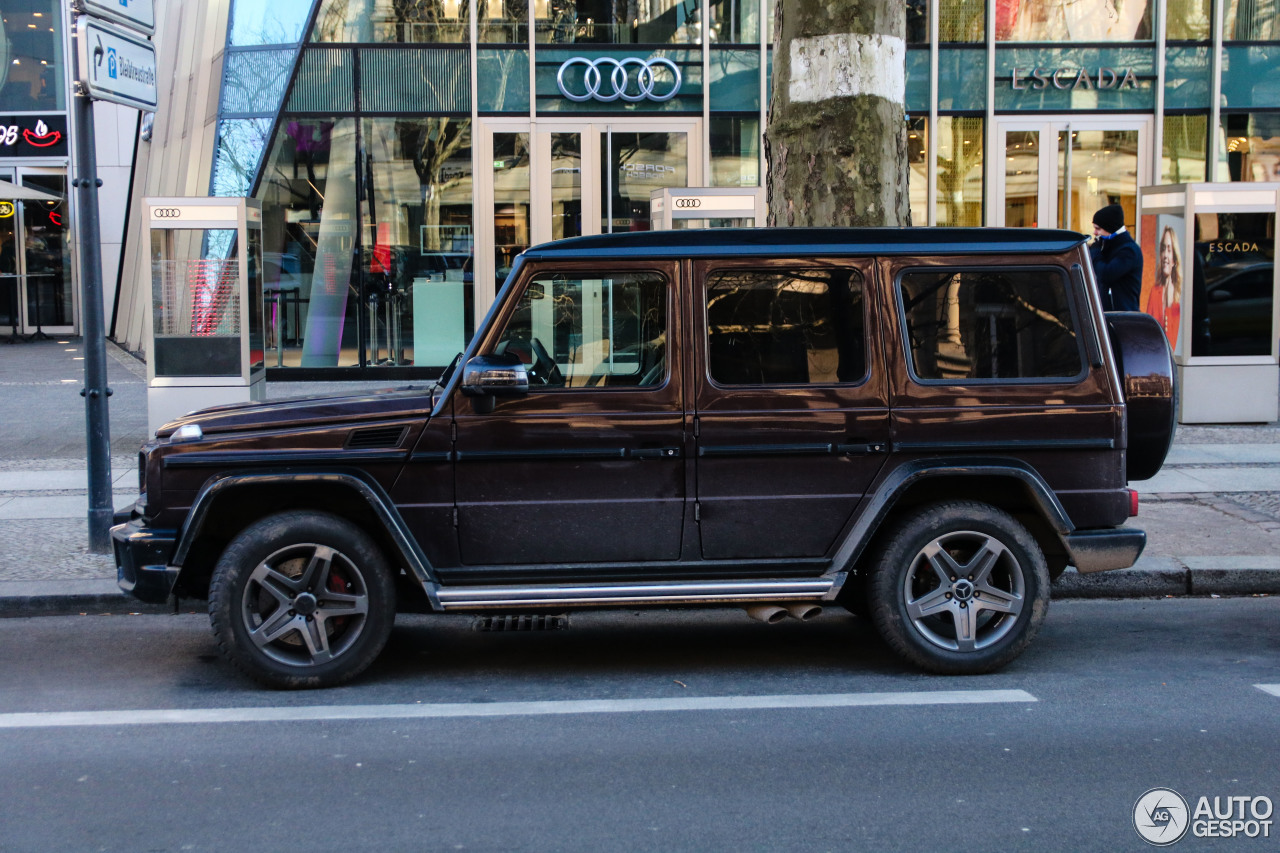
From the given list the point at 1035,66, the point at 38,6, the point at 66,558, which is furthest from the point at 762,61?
the point at 38,6

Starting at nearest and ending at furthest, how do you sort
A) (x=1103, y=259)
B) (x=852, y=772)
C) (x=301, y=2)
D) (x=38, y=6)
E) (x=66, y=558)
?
(x=852, y=772)
(x=66, y=558)
(x=1103, y=259)
(x=301, y=2)
(x=38, y=6)

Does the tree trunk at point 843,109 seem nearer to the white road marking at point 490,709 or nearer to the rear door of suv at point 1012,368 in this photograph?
the rear door of suv at point 1012,368

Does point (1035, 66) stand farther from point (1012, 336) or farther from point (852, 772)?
point (852, 772)

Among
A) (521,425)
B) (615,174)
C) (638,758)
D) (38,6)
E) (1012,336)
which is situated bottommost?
(638,758)

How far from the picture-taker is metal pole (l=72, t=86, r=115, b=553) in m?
7.70

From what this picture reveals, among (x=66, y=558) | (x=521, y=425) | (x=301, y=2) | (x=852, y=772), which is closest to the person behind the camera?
(x=852, y=772)

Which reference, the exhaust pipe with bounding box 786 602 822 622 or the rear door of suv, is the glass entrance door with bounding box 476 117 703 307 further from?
the exhaust pipe with bounding box 786 602 822 622

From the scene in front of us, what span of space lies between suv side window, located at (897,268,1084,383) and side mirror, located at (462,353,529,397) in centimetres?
173

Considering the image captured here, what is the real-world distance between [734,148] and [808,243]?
12.1m

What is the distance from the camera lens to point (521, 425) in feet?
→ 17.5

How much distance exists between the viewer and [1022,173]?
1733 cm

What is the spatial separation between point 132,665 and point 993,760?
13.0ft

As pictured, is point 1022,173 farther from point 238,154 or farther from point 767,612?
point 767,612

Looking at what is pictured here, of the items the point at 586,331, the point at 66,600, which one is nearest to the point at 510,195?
the point at 66,600
